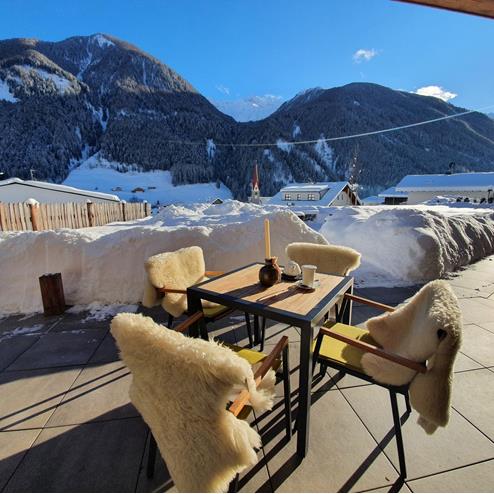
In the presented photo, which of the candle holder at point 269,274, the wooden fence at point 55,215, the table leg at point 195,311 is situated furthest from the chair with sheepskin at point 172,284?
the wooden fence at point 55,215

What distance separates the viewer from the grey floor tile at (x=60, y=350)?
2.13m

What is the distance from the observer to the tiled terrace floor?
49.3 inches

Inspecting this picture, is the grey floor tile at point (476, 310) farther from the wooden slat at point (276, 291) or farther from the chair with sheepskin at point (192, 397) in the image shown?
the chair with sheepskin at point (192, 397)

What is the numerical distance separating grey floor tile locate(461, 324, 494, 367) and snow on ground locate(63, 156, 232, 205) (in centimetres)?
4258

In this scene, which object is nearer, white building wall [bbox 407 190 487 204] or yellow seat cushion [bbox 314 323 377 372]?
yellow seat cushion [bbox 314 323 377 372]

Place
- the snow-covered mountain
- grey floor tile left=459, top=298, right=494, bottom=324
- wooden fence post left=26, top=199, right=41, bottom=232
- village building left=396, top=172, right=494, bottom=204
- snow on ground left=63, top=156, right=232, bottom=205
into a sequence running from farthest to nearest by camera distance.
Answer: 1. the snow-covered mountain
2. snow on ground left=63, top=156, right=232, bottom=205
3. village building left=396, top=172, right=494, bottom=204
4. wooden fence post left=26, top=199, right=41, bottom=232
5. grey floor tile left=459, top=298, right=494, bottom=324

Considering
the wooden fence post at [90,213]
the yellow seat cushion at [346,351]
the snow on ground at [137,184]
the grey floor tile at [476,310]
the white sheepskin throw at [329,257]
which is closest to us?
the yellow seat cushion at [346,351]

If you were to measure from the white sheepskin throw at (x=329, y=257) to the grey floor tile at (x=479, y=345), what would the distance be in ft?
3.36

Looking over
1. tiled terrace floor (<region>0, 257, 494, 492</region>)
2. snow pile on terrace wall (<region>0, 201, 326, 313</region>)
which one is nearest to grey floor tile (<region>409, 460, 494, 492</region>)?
tiled terrace floor (<region>0, 257, 494, 492</region>)

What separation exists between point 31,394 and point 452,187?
26.7 meters

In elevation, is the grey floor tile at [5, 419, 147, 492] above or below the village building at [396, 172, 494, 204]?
below

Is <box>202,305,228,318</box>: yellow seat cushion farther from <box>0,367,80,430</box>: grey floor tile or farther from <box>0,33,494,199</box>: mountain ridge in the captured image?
<box>0,33,494,199</box>: mountain ridge

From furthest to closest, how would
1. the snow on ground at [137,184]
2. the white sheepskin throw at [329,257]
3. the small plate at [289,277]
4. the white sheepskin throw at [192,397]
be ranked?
the snow on ground at [137,184] < the white sheepskin throw at [329,257] < the small plate at [289,277] < the white sheepskin throw at [192,397]

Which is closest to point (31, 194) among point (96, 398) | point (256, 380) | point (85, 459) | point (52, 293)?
point (52, 293)
